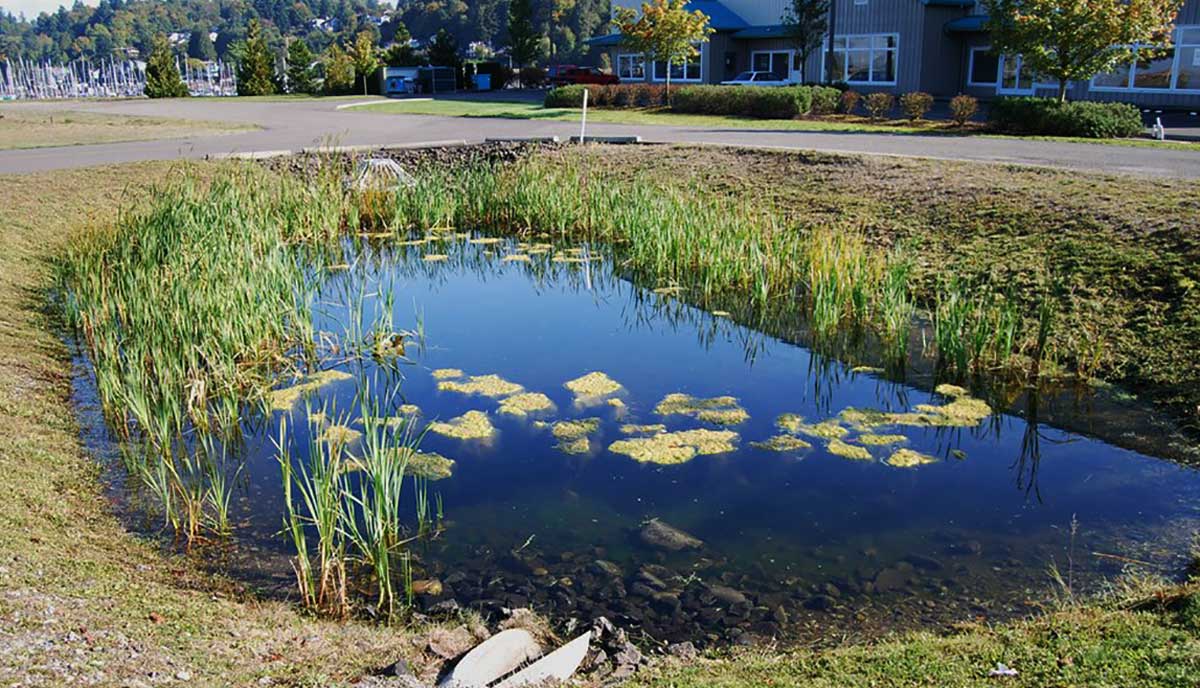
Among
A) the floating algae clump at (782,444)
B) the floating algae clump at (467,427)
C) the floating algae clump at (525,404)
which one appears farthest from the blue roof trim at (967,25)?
the floating algae clump at (467,427)

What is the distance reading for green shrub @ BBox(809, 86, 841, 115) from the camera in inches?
1174

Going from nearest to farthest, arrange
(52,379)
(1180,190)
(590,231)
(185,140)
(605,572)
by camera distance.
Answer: (605,572), (52,379), (1180,190), (590,231), (185,140)

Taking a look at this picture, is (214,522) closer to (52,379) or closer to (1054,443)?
(52,379)

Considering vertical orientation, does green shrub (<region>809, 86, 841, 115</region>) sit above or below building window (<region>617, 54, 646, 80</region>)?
below

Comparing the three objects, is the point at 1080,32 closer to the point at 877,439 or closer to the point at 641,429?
the point at 877,439

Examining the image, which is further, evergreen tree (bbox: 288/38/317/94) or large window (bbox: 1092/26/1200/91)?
evergreen tree (bbox: 288/38/317/94)

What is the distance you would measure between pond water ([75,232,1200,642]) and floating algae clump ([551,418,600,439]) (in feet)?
0.22

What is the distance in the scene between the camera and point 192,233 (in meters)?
9.98

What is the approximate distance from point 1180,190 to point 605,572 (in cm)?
987

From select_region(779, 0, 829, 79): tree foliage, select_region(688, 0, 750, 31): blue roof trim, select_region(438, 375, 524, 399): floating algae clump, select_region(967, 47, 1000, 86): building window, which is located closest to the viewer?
select_region(438, 375, 524, 399): floating algae clump

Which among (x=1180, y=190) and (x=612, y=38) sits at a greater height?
(x=612, y=38)

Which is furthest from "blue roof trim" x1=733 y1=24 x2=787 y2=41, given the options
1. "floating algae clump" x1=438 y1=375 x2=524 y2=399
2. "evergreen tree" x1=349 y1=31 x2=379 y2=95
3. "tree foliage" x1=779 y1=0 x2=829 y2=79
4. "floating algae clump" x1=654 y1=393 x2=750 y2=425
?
"floating algae clump" x1=654 y1=393 x2=750 y2=425

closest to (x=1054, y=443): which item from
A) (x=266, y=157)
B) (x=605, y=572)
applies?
(x=605, y=572)

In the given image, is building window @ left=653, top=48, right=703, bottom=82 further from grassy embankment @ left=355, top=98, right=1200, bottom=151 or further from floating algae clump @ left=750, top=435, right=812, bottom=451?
floating algae clump @ left=750, top=435, right=812, bottom=451
